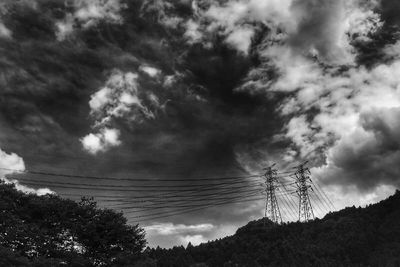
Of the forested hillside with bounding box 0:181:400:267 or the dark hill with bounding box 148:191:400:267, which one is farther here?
the dark hill with bounding box 148:191:400:267

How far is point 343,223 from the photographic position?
53500 mm

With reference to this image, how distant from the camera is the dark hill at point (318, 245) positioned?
43500 mm

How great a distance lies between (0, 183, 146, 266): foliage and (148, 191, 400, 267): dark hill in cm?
976

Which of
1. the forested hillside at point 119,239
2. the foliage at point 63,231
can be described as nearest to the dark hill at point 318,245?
the forested hillside at point 119,239

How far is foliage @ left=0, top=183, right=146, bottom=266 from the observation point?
140ft

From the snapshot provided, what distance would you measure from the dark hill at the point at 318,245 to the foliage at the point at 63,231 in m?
9.76

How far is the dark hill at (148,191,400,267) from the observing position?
43.5m

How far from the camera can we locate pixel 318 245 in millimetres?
50750

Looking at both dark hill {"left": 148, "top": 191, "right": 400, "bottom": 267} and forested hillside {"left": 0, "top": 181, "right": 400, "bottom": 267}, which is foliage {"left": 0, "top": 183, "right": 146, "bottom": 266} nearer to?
forested hillside {"left": 0, "top": 181, "right": 400, "bottom": 267}

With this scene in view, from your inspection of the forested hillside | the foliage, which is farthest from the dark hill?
the foliage

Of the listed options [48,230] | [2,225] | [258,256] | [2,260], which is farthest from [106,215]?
[258,256]

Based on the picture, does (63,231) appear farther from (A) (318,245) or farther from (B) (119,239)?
(A) (318,245)

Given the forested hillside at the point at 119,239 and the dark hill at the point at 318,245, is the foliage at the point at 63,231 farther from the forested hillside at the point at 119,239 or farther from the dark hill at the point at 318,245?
the dark hill at the point at 318,245

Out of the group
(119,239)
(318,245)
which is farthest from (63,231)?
(318,245)
